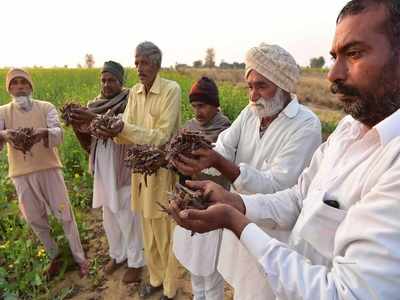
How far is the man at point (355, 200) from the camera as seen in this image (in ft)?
3.14

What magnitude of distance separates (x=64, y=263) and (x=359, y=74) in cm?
378

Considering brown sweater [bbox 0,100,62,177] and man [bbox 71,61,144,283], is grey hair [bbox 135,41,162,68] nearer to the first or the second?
man [bbox 71,61,144,283]

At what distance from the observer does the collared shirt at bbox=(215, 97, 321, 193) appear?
6.89ft

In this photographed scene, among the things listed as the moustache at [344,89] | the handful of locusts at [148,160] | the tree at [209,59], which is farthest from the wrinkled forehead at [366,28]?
the tree at [209,59]

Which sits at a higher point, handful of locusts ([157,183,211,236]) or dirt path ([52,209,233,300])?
handful of locusts ([157,183,211,236])

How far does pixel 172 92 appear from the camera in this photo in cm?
325

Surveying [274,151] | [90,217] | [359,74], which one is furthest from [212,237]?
[90,217]

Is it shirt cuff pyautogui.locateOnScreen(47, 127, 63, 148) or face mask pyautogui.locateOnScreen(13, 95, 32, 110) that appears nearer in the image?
shirt cuff pyautogui.locateOnScreen(47, 127, 63, 148)

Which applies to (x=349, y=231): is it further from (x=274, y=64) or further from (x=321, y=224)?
(x=274, y=64)

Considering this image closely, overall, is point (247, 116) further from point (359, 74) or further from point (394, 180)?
point (394, 180)

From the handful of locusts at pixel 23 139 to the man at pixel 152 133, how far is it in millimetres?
807

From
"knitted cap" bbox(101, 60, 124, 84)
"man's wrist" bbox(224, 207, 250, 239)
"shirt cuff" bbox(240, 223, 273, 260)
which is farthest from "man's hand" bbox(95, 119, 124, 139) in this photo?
"shirt cuff" bbox(240, 223, 273, 260)

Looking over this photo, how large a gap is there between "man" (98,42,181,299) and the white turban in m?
1.19

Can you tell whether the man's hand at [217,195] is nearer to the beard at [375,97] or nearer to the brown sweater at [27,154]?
the beard at [375,97]
